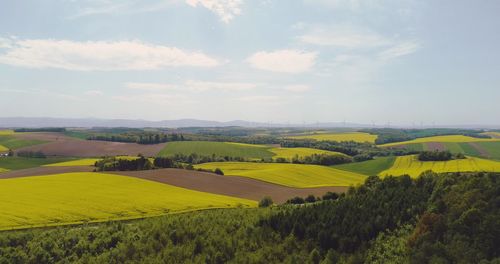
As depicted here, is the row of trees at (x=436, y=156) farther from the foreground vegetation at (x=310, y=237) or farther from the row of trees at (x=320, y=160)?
the foreground vegetation at (x=310, y=237)

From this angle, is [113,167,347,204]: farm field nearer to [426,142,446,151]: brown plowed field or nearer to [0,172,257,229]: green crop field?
[0,172,257,229]: green crop field

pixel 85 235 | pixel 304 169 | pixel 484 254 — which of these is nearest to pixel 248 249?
pixel 85 235

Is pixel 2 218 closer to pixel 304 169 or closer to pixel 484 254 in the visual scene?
pixel 484 254

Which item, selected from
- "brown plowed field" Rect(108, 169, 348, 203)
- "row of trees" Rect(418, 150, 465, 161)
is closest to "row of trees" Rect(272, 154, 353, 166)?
"row of trees" Rect(418, 150, 465, 161)

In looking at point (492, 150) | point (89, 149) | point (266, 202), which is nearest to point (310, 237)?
point (266, 202)

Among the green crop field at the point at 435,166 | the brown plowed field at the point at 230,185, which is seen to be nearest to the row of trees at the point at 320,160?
the green crop field at the point at 435,166

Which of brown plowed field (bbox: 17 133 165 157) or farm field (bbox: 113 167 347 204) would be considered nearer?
farm field (bbox: 113 167 347 204)
